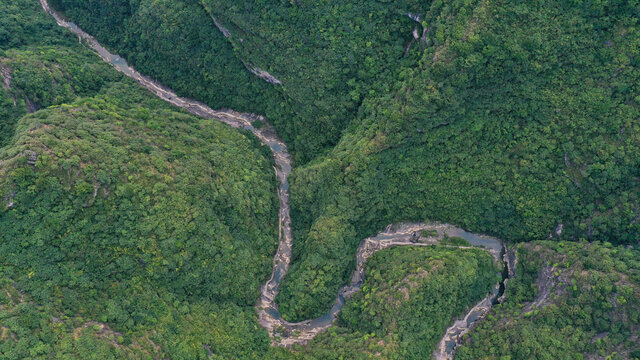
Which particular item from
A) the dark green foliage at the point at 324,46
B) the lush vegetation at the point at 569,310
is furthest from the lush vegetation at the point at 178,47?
the lush vegetation at the point at 569,310

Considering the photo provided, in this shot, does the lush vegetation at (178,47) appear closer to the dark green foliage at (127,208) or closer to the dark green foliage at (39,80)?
the dark green foliage at (39,80)

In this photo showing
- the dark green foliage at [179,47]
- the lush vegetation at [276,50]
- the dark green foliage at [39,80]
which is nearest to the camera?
the dark green foliage at [39,80]

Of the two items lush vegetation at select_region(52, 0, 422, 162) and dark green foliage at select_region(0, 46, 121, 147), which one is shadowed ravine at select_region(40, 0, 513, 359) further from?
dark green foliage at select_region(0, 46, 121, 147)

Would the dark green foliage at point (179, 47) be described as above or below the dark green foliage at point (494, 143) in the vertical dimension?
below

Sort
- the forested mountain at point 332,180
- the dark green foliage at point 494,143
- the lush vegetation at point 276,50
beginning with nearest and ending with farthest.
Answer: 1. the forested mountain at point 332,180
2. the dark green foliage at point 494,143
3. the lush vegetation at point 276,50

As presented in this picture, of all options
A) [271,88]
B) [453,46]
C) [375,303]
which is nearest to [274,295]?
[375,303]

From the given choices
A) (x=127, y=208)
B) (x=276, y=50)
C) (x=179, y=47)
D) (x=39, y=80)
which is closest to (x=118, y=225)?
(x=127, y=208)

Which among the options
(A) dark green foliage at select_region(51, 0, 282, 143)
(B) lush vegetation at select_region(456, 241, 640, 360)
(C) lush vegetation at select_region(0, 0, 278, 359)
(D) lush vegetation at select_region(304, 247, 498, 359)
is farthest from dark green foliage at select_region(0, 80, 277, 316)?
(B) lush vegetation at select_region(456, 241, 640, 360)
